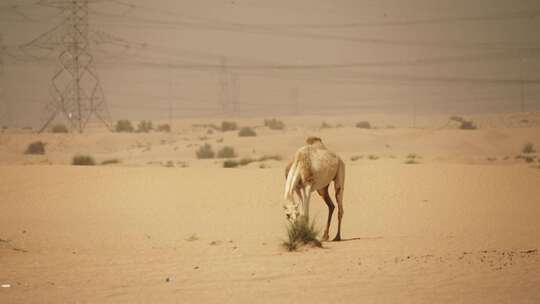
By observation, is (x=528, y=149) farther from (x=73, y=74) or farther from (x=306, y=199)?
(x=306, y=199)

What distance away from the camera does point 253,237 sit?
1672cm

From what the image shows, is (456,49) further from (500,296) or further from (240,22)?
(500,296)

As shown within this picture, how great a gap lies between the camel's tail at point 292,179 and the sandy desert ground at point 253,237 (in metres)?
0.98

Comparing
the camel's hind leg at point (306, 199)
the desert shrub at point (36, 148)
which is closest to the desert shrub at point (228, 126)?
the desert shrub at point (36, 148)

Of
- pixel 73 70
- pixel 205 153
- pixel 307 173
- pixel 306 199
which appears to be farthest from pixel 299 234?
pixel 73 70

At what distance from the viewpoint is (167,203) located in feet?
73.3

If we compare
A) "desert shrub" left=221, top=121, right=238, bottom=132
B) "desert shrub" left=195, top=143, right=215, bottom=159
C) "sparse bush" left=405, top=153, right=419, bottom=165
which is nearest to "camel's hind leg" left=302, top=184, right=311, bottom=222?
"sparse bush" left=405, top=153, right=419, bottom=165

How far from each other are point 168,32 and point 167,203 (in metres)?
117

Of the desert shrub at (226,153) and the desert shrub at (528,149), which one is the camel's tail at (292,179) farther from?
the desert shrub at (528,149)

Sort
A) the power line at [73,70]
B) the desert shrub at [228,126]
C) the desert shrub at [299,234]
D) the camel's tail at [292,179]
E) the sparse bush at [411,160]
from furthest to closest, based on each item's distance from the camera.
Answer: the desert shrub at [228,126] < the power line at [73,70] < the sparse bush at [411,160] < the camel's tail at [292,179] < the desert shrub at [299,234]

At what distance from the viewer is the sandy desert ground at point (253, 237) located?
32.7 feet

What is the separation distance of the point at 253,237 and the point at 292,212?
11.4ft

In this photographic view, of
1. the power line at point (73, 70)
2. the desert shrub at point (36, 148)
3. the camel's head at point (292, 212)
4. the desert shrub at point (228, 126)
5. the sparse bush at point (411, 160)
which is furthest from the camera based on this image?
the desert shrub at point (228, 126)

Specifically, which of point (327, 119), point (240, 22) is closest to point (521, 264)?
point (327, 119)
